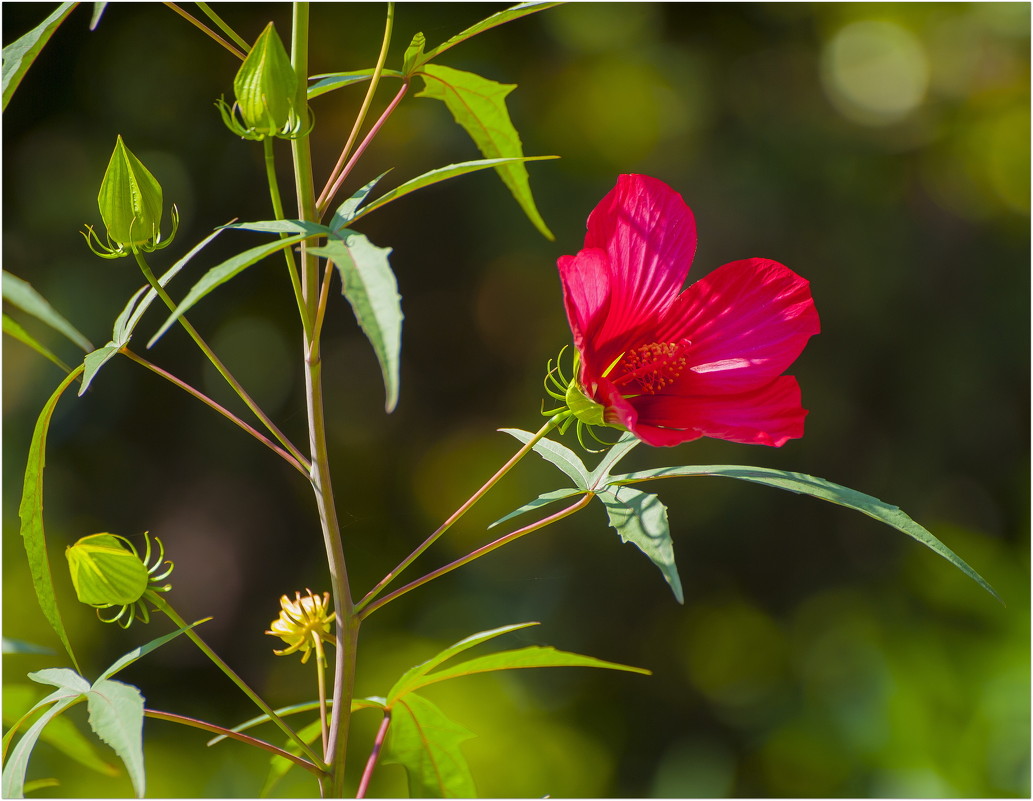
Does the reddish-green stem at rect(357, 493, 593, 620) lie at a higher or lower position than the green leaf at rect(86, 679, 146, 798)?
higher

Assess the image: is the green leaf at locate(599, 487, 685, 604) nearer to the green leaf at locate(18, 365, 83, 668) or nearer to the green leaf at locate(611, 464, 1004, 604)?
the green leaf at locate(611, 464, 1004, 604)

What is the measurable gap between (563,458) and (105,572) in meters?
0.24

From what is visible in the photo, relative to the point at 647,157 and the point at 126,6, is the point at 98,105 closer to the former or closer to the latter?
the point at 126,6

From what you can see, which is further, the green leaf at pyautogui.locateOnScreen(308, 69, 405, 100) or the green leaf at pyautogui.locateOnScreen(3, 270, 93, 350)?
the green leaf at pyautogui.locateOnScreen(308, 69, 405, 100)

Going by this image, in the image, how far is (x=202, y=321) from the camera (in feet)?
4.52

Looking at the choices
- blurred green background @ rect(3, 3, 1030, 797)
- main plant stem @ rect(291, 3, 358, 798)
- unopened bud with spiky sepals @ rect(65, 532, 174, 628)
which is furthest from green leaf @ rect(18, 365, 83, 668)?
blurred green background @ rect(3, 3, 1030, 797)

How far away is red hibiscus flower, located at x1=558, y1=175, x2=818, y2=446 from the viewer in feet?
1.55

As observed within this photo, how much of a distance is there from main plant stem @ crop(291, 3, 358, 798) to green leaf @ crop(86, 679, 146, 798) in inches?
3.7

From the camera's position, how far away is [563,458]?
52 cm

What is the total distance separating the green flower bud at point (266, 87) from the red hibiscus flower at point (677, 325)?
158mm

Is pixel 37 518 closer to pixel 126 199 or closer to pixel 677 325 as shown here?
pixel 126 199

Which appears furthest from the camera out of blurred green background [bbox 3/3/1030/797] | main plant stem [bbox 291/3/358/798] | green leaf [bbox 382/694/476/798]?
blurred green background [bbox 3/3/1030/797]

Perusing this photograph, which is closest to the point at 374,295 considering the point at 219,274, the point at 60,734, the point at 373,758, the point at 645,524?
the point at 219,274

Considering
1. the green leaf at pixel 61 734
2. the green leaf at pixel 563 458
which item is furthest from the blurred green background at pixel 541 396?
the green leaf at pixel 563 458
